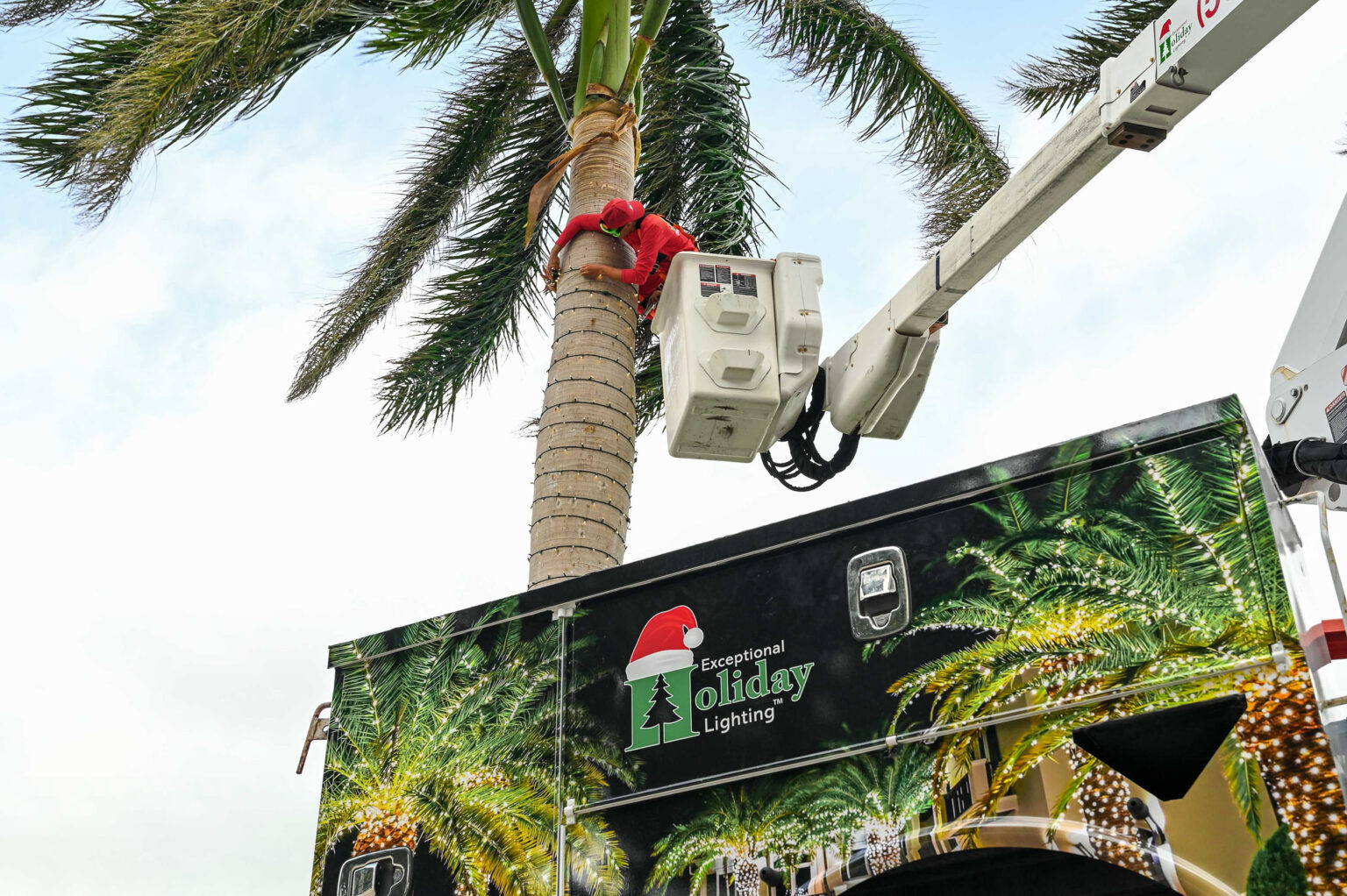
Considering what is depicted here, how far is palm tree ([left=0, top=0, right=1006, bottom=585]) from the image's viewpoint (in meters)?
7.46

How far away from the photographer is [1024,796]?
3.38 metres

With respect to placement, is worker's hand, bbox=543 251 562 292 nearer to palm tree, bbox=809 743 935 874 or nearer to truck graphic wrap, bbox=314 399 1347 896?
truck graphic wrap, bbox=314 399 1347 896

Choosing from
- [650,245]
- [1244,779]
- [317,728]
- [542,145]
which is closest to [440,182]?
[542,145]

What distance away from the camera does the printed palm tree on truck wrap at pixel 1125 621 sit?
312cm

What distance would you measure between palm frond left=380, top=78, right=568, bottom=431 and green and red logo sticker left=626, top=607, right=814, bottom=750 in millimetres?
6281

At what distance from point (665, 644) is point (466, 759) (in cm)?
89

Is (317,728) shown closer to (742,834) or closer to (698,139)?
(742,834)

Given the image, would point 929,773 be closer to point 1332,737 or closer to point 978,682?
point 978,682

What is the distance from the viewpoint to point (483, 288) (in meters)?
10.2

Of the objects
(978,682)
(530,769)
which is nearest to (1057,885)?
(978,682)

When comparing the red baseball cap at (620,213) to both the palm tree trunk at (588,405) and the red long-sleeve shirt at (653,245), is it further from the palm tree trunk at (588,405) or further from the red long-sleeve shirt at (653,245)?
the palm tree trunk at (588,405)

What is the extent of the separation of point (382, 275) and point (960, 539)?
7.62m

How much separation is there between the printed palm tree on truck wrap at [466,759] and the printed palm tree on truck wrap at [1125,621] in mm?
1215

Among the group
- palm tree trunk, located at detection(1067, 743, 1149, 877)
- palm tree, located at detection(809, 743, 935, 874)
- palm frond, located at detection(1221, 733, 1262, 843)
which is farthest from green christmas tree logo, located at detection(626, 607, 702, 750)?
palm frond, located at detection(1221, 733, 1262, 843)
